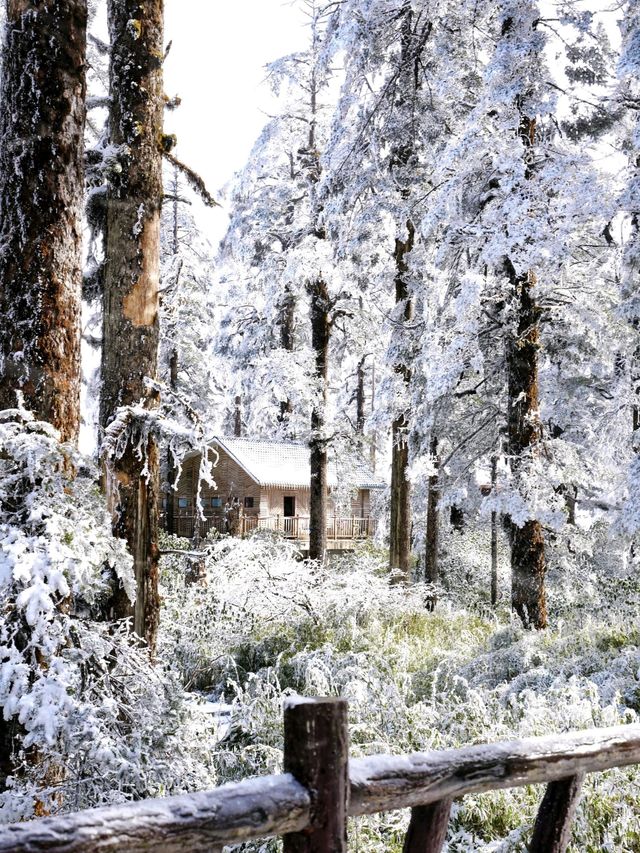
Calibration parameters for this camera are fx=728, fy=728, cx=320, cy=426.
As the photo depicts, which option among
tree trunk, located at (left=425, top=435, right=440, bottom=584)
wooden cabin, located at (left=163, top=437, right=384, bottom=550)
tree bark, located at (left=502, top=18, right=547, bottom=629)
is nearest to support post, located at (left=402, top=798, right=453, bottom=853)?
tree bark, located at (left=502, top=18, right=547, bottom=629)

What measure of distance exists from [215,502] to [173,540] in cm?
1129

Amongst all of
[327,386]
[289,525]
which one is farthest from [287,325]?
[289,525]

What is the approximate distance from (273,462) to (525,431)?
873 inches

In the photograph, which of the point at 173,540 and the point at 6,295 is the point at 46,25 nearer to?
the point at 6,295

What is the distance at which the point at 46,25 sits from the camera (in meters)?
4.68

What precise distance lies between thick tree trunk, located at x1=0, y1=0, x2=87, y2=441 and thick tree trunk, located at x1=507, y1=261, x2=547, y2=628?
25.6 ft

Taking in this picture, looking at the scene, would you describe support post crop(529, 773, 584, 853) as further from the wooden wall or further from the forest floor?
the wooden wall

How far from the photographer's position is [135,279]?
6152 mm

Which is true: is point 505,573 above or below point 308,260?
below

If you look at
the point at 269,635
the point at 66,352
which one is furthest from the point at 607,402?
the point at 66,352

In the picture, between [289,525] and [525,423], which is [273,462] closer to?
[289,525]

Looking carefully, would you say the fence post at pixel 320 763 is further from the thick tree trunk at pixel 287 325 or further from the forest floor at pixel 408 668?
the thick tree trunk at pixel 287 325

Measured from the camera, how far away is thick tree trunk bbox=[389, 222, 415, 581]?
15.0 meters

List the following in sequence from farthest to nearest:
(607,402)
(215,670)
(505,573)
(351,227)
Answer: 1. (505,573)
2. (607,402)
3. (351,227)
4. (215,670)
